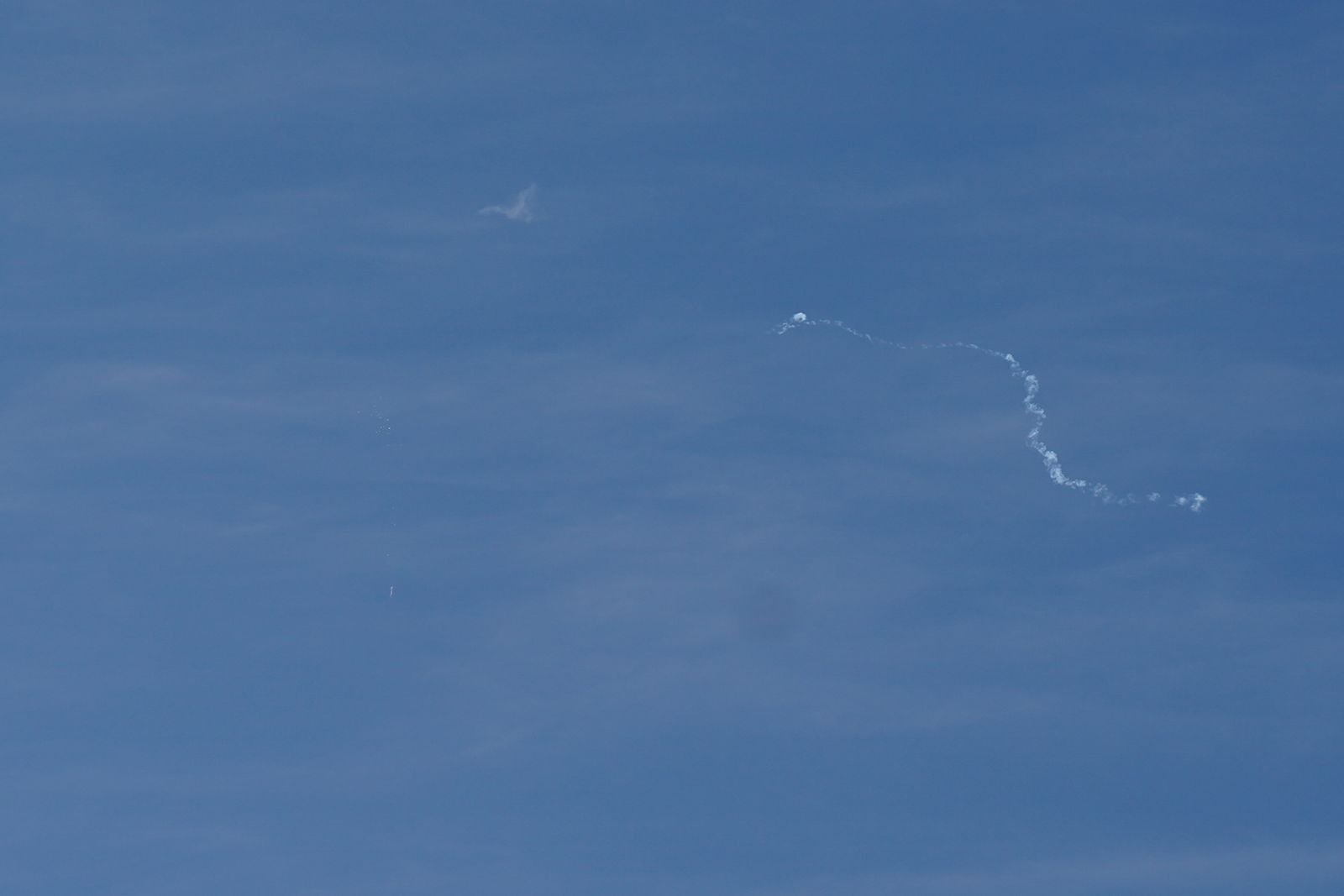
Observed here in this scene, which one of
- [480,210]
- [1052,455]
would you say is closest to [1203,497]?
[1052,455]

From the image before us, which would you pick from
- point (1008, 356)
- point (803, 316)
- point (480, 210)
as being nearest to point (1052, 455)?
point (1008, 356)

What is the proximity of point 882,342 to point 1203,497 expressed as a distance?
68.0ft

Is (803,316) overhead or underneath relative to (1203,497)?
overhead

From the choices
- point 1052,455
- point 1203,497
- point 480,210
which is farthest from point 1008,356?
point 480,210

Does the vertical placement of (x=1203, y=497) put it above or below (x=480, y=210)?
below

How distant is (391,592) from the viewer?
11725 cm

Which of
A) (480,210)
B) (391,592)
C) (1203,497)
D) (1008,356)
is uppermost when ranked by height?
(480,210)

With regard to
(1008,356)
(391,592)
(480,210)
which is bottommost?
(391,592)

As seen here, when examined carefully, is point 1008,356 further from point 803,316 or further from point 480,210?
point 480,210

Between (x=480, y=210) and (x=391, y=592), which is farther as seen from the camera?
(x=480, y=210)

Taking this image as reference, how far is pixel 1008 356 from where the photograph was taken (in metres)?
122

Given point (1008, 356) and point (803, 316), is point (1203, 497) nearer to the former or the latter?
point (1008, 356)

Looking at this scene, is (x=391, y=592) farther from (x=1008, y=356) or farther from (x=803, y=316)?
(x=1008, y=356)

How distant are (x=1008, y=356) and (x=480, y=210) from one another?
3323 centimetres
